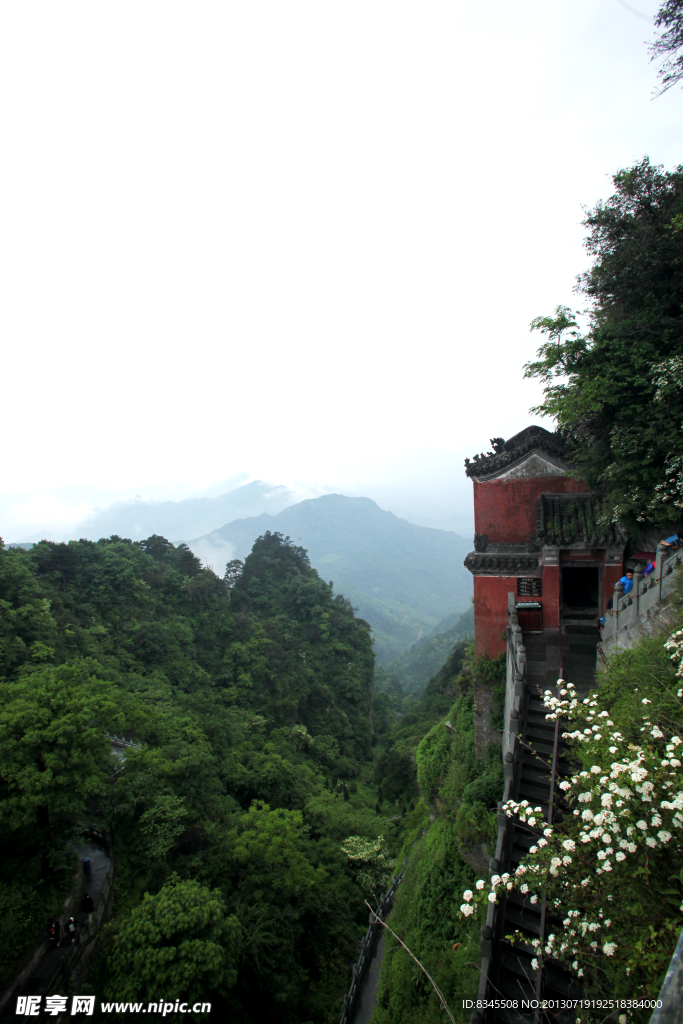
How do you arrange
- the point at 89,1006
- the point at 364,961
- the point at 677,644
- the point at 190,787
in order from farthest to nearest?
the point at 190,787 → the point at 364,961 → the point at 89,1006 → the point at 677,644

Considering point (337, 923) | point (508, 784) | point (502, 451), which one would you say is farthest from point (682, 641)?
→ point (337, 923)

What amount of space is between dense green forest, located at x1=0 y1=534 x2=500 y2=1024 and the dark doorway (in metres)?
4.10

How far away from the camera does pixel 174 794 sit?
16500 mm

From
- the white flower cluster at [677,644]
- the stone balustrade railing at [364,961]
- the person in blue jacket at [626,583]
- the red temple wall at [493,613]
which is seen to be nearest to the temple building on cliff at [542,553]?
the red temple wall at [493,613]

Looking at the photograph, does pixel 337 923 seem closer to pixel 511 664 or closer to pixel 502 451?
pixel 511 664

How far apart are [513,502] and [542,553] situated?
1.76m

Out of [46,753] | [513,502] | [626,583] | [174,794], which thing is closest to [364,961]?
[174,794]

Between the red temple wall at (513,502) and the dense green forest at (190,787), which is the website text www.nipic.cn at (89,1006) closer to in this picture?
the dense green forest at (190,787)

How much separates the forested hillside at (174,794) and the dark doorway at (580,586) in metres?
12.5

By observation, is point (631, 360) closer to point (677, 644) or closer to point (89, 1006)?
point (677, 644)

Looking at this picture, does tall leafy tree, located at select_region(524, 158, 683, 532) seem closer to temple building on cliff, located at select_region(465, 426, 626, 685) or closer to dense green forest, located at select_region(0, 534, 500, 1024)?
temple building on cliff, located at select_region(465, 426, 626, 685)

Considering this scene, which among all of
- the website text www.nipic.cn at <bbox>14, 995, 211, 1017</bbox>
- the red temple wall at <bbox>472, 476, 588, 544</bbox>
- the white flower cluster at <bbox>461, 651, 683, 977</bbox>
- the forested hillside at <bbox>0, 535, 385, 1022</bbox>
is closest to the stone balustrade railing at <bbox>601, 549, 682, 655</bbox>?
the red temple wall at <bbox>472, 476, 588, 544</bbox>

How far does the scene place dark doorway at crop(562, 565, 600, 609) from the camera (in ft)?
45.0

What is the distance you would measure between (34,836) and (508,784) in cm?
1273
